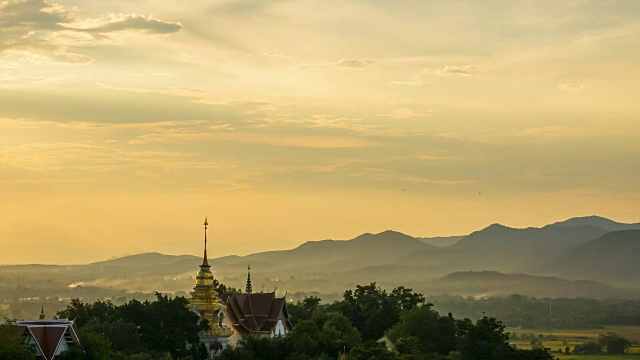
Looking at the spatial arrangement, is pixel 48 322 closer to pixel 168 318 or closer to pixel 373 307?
pixel 168 318

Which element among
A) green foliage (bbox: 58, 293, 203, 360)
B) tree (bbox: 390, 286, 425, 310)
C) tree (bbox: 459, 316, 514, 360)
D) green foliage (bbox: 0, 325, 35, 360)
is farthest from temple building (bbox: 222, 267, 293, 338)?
green foliage (bbox: 0, 325, 35, 360)

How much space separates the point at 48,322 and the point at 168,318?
14.8 m

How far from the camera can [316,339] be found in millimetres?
98750

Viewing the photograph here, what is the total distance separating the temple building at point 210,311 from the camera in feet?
348

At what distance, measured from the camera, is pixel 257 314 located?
118m

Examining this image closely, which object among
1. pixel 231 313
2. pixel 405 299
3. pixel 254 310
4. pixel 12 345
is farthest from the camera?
pixel 405 299

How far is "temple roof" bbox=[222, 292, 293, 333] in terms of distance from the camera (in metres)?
115

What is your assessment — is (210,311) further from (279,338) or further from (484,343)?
(484,343)

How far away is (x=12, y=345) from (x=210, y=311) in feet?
119

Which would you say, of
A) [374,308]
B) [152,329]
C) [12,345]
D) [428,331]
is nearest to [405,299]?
[374,308]

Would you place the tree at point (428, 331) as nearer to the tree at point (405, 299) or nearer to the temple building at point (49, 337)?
the tree at point (405, 299)

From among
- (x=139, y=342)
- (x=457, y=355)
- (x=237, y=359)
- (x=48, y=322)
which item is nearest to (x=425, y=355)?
(x=457, y=355)

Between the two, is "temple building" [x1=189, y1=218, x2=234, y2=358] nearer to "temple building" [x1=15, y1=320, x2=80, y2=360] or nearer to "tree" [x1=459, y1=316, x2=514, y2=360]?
Result: "tree" [x1=459, y1=316, x2=514, y2=360]

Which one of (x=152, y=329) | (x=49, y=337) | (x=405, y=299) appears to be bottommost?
(x=49, y=337)
